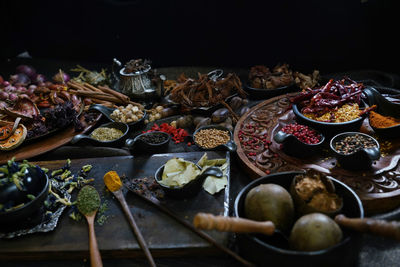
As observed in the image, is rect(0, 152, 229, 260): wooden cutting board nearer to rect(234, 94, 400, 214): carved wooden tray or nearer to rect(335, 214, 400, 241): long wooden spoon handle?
rect(234, 94, 400, 214): carved wooden tray

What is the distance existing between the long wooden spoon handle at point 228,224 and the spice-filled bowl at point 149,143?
1440 mm

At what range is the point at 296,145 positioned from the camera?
244cm

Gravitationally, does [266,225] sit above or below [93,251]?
above

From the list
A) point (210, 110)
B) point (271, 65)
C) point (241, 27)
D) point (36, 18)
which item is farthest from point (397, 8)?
point (36, 18)

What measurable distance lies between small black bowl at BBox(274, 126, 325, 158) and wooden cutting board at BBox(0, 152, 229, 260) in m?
0.69

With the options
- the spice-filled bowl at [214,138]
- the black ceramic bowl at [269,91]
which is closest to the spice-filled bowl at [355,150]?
the spice-filled bowl at [214,138]

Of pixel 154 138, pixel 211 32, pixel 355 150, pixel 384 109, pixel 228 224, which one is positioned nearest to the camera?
pixel 228 224

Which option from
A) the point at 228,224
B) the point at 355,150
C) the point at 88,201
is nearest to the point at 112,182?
the point at 88,201

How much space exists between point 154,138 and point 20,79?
369 cm

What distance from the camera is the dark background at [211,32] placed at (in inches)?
162

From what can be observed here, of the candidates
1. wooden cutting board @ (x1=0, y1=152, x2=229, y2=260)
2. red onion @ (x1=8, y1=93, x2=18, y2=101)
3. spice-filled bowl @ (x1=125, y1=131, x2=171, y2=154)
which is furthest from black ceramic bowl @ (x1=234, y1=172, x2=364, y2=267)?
red onion @ (x1=8, y1=93, x2=18, y2=101)

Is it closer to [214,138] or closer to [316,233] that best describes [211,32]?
[214,138]

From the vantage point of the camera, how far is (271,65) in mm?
4938

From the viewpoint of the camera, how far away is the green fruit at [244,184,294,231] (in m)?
1.70
